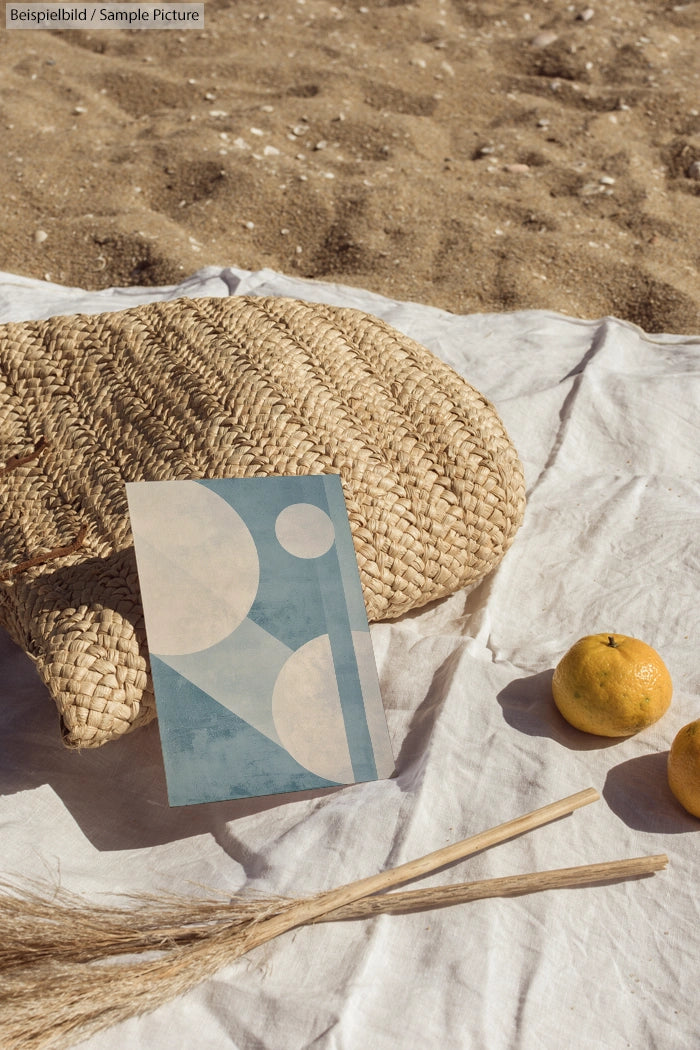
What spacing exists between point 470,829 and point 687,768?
0.94 feet

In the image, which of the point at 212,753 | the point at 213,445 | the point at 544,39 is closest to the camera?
the point at 212,753

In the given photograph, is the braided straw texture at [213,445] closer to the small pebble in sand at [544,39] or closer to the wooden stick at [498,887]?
the wooden stick at [498,887]

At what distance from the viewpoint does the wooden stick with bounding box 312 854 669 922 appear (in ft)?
3.60

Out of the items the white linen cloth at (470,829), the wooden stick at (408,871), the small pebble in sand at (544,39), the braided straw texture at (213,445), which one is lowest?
the white linen cloth at (470,829)

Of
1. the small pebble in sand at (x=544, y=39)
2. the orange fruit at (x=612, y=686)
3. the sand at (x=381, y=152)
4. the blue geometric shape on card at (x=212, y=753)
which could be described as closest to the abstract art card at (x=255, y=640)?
the blue geometric shape on card at (x=212, y=753)

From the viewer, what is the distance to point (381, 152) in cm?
315

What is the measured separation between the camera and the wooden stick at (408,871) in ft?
3.48

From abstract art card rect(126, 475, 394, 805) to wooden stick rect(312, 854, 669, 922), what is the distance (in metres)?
0.15


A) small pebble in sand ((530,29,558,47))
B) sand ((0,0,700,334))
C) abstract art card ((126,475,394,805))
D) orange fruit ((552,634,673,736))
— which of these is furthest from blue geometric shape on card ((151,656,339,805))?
small pebble in sand ((530,29,558,47))

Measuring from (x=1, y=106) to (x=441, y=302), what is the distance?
1.85 meters

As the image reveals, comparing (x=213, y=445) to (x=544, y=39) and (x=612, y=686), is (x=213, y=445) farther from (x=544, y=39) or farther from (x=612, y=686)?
(x=544, y=39)

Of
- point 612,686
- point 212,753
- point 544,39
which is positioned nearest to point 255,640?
point 212,753

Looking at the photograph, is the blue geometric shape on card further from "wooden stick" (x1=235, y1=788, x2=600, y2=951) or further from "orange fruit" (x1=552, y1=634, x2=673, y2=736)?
"orange fruit" (x1=552, y1=634, x2=673, y2=736)

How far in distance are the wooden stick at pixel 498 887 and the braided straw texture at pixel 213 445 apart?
39 cm
